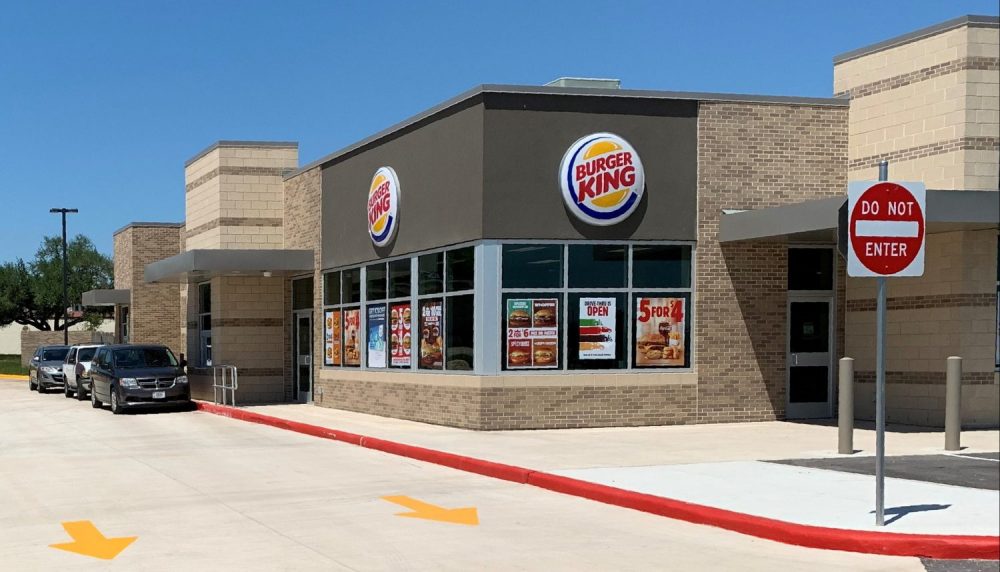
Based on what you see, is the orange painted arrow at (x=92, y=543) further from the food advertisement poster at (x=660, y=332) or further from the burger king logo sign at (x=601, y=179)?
the food advertisement poster at (x=660, y=332)


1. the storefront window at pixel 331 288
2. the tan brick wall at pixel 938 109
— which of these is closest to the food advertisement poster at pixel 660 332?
the tan brick wall at pixel 938 109

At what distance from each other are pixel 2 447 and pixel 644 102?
1252 cm

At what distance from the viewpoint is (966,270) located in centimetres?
1878

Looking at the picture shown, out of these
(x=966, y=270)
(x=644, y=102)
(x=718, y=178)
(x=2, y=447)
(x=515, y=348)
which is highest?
(x=644, y=102)

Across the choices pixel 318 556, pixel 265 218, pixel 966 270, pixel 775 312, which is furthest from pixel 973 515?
pixel 265 218

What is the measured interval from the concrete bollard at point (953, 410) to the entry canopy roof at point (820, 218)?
2.09 meters

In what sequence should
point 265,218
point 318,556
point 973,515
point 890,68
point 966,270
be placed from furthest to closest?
1. point 265,218
2. point 890,68
3. point 966,270
4. point 973,515
5. point 318,556

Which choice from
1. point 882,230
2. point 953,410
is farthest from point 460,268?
point 882,230

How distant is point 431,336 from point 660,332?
4427 millimetres

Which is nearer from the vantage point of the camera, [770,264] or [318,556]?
[318,556]

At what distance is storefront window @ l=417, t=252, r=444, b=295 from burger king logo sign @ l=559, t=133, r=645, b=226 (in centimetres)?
301

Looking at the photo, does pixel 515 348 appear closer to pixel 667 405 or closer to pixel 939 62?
pixel 667 405

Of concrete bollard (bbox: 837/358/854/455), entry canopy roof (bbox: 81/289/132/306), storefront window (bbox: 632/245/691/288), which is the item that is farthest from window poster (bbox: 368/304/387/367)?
entry canopy roof (bbox: 81/289/132/306)

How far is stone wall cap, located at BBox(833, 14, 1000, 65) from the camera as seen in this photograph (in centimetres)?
1852
